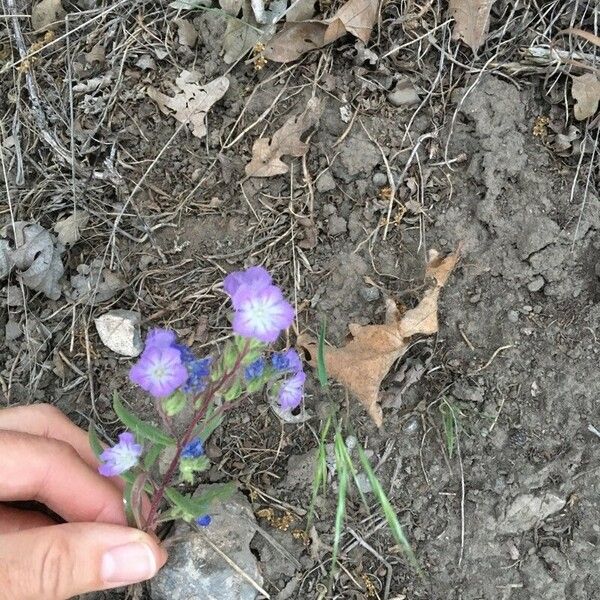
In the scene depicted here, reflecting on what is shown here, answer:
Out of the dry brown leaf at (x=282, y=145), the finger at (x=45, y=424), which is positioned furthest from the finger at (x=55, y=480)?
the dry brown leaf at (x=282, y=145)

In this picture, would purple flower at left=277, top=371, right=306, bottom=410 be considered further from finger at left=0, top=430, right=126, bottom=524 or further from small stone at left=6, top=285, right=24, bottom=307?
small stone at left=6, top=285, right=24, bottom=307

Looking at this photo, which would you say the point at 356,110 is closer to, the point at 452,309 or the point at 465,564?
the point at 452,309

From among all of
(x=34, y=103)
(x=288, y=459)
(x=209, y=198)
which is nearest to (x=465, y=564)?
(x=288, y=459)

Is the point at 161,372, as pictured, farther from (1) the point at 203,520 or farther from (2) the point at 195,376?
(1) the point at 203,520

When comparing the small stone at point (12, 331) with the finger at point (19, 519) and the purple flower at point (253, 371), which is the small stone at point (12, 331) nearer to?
the finger at point (19, 519)

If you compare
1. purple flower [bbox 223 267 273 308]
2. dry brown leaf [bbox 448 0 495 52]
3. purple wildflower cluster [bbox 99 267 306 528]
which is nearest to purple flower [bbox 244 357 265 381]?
purple wildflower cluster [bbox 99 267 306 528]

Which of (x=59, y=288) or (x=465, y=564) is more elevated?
→ (x=59, y=288)
